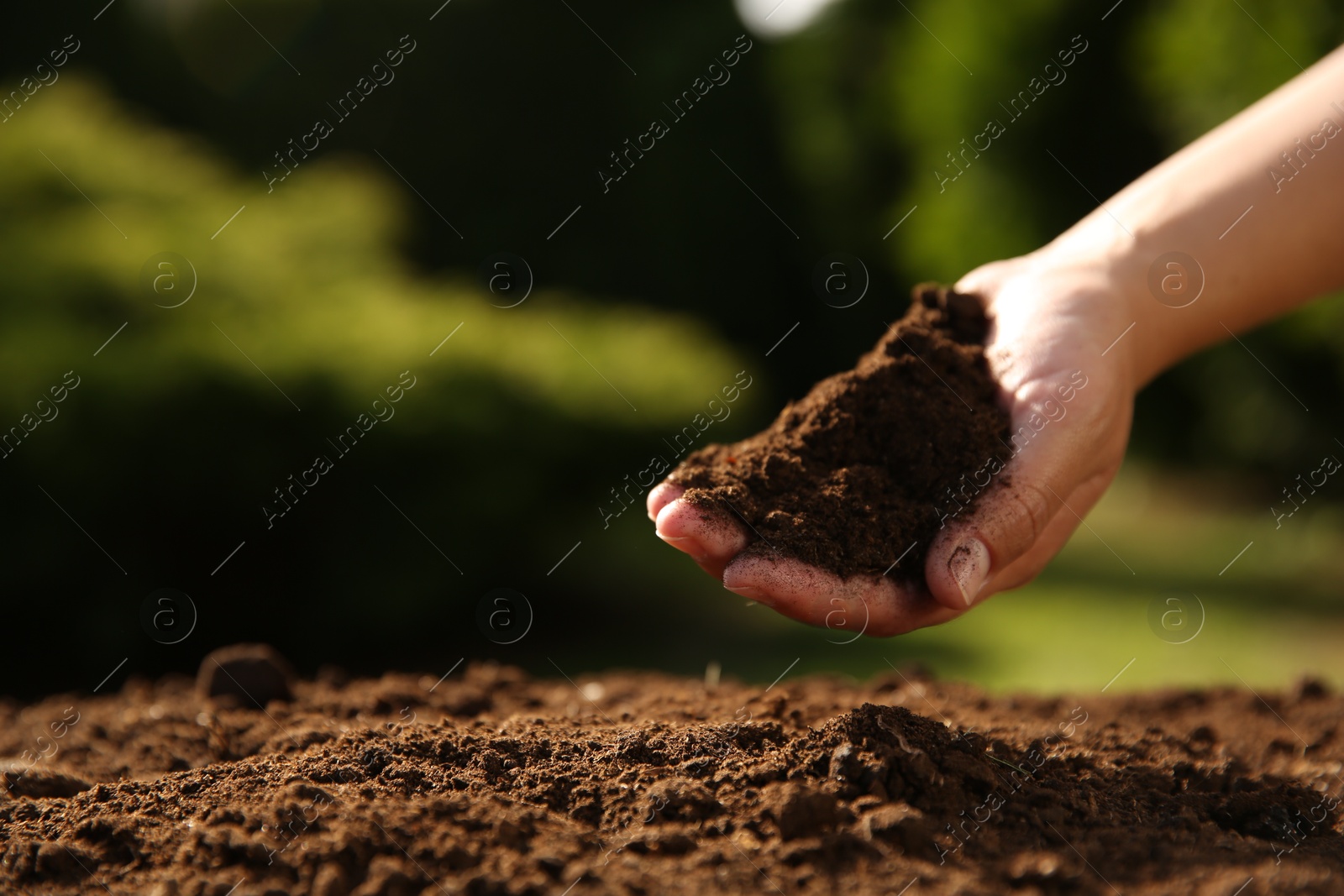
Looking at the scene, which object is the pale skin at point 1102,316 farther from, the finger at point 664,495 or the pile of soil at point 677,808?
the pile of soil at point 677,808

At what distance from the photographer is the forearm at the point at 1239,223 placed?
2.36 metres

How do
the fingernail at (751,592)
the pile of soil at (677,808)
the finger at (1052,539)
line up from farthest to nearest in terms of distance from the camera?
the finger at (1052,539) < the fingernail at (751,592) < the pile of soil at (677,808)

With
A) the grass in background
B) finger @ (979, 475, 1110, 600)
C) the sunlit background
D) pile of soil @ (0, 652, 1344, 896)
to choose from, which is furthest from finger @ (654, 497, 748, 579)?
the sunlit background

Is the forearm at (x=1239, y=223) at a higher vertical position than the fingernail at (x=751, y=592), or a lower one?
higher

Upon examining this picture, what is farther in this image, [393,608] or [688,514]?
[393,608]

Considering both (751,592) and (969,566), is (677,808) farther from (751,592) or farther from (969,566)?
(969,566)

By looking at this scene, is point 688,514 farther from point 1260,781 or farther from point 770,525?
point 1260,781

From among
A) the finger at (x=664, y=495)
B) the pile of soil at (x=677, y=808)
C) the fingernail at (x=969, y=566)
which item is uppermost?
the finger at (x=664, y=495)

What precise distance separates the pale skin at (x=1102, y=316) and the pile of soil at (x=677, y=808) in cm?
31

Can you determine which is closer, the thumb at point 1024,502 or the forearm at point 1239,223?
the thumb at point 1024,502

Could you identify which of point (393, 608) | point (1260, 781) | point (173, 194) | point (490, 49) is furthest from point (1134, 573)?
point (490, 49)

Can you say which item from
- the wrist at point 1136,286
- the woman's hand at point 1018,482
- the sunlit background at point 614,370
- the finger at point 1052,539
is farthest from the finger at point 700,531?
the sunlit background at point 614,370

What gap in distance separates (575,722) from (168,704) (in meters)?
1.37

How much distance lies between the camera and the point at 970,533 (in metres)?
2.01
